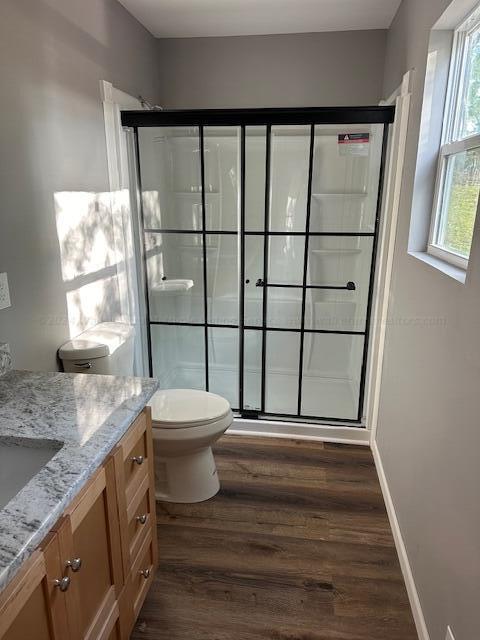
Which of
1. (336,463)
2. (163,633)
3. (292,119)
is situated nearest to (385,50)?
(292,119)

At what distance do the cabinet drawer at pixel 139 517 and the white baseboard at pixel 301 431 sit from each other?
131 cm

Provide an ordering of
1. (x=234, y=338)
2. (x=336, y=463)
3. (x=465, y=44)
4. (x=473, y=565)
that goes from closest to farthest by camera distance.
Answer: (x=473, y=565) → (x=465, y=44) → (x=336, y=463) → (x=234, y=338)

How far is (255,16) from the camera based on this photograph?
2467mm

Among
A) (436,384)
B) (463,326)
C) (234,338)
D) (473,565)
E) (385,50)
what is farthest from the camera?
(234,338)

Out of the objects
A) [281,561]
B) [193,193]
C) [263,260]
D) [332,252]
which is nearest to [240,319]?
[263,260]

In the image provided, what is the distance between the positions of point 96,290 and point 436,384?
1.67m

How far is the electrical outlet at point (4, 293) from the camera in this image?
1.54 meters

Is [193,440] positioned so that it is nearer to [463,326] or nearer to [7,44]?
[463,326]

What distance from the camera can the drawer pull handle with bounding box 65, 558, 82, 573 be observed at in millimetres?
952

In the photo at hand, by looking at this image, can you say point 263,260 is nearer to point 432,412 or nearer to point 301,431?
point 301,431

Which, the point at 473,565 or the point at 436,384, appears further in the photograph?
the point at 436,384

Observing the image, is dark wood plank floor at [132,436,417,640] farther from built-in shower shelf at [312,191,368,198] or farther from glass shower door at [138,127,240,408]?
built-in shower shelf at [312,191,368,198]

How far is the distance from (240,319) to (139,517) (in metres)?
1.57

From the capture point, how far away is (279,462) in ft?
8.20
